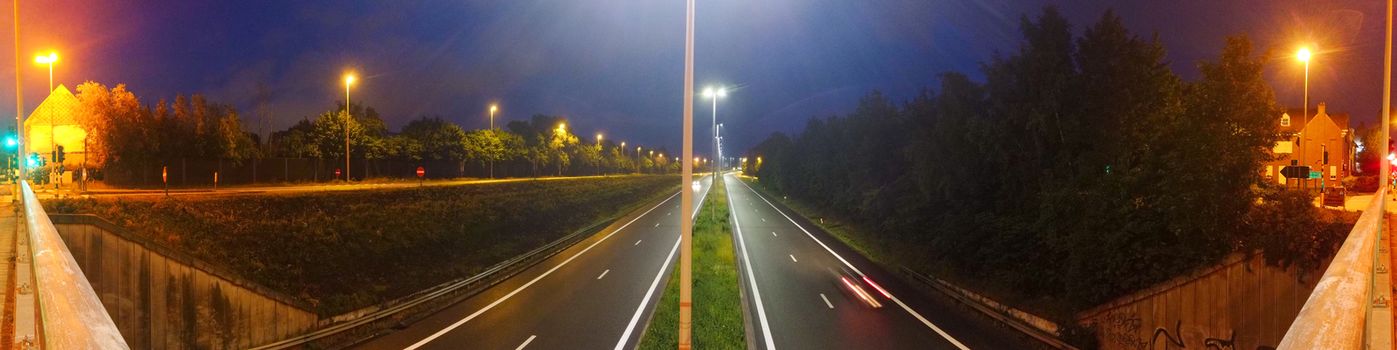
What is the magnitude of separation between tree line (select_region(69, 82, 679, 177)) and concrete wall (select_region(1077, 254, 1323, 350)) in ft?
137

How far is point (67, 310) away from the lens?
3629 millimetres

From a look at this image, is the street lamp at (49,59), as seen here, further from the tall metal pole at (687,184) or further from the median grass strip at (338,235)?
the tall metal pole at (687,184)

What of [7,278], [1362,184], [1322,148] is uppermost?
[1322,148]

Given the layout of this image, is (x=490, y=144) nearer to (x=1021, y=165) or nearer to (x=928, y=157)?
(x=928, y=157)

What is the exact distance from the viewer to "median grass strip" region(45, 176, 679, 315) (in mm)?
20516

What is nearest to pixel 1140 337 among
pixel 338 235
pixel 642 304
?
pixel 642 304

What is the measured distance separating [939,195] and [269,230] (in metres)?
28.7

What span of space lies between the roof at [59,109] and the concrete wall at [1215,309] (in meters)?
39.9

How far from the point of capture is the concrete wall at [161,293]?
15812 mm

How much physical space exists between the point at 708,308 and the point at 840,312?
14.2ft

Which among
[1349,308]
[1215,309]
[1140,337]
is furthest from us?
[1140,337]

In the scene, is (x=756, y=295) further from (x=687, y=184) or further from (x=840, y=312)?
(x=687, y=184)

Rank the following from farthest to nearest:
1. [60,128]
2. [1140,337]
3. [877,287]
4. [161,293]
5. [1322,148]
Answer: [1322,148], [60,128], [877,287], [161,293], [1140,337]

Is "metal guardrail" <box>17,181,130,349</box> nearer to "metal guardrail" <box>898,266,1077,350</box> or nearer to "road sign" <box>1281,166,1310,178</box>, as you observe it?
"metal guardrail" <box>898,266,1077,350</box>
